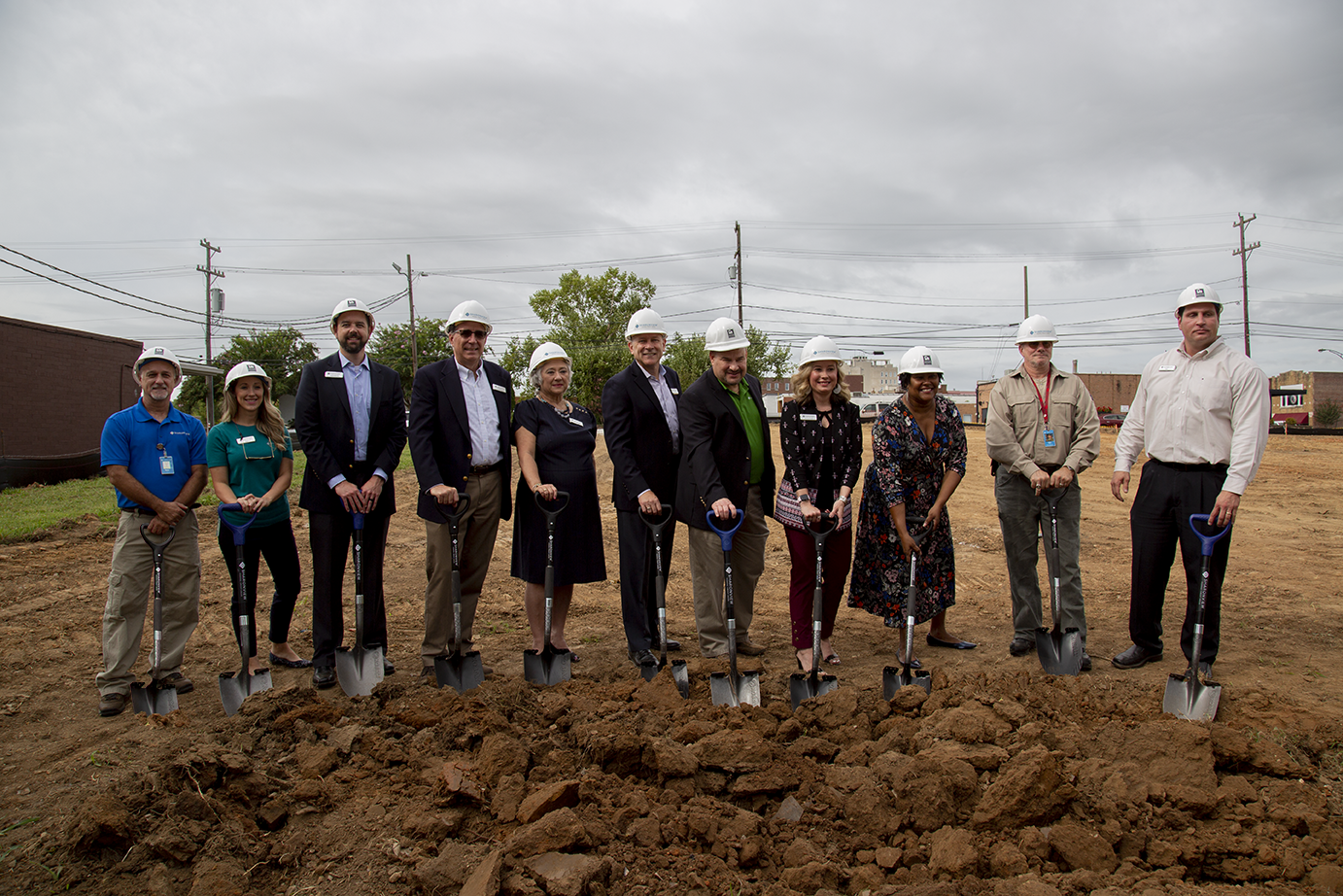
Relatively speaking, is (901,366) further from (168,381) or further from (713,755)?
(168,381)

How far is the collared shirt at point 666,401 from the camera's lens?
16.4 ft

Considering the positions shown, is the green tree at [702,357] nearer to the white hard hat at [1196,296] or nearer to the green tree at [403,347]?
the green tree at [403,347]

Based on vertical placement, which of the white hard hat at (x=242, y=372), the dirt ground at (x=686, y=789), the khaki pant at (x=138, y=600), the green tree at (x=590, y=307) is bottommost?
the dirt ground at (x=686, y=789)

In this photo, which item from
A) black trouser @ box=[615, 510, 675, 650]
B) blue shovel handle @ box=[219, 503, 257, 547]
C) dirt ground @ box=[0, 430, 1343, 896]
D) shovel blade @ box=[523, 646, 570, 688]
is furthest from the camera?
black trouser @ box=[615, 510, 675, 650]

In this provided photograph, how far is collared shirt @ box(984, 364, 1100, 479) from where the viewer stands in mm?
4828

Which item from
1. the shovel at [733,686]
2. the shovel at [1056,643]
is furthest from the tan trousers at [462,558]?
the shovel at [1056,643]

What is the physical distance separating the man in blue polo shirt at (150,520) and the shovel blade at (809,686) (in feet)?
11.3

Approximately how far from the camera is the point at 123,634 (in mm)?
4449

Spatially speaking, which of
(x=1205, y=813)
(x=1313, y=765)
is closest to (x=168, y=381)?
(x=1205, y=813)

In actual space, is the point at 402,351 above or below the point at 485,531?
above

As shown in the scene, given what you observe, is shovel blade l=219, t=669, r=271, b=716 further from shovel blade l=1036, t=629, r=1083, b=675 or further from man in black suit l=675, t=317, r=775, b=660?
shovel blade l=1036, t=629, r=1083, b=675

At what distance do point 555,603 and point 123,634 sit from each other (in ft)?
8.02

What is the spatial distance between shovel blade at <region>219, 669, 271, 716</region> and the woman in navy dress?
1.52 metres

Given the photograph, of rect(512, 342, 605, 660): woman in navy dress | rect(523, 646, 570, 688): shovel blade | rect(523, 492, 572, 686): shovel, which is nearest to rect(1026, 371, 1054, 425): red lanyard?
rect(512, 342, 605, 660): woman in navy dress
